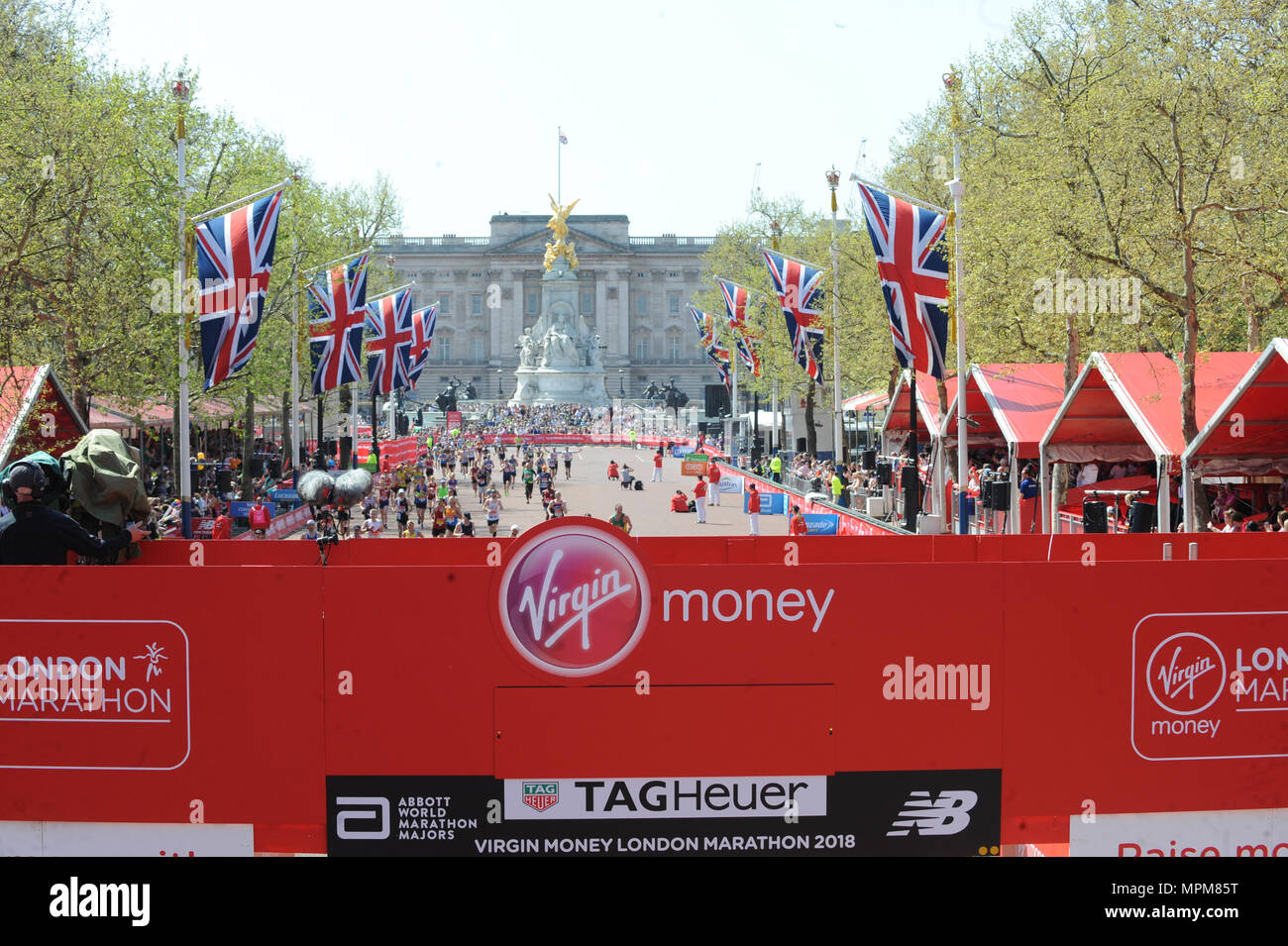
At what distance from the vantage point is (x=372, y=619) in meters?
5.98

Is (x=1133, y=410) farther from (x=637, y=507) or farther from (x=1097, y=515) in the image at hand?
(x=637, y=507)

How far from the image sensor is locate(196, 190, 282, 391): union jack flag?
75.7ft

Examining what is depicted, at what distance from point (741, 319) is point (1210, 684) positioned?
43.1 m

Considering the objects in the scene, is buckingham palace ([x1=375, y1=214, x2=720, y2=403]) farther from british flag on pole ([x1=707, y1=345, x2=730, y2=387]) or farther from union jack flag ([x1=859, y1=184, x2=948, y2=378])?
union jack flag ([x1=859, y1=184, x2=948, y2=378])

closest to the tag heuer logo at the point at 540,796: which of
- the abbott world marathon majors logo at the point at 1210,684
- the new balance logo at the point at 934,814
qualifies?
the new balance logo at the point at 934,814

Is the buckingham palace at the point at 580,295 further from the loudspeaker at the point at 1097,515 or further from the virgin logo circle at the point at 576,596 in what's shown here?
the virgin logo circle at the point at 576,596

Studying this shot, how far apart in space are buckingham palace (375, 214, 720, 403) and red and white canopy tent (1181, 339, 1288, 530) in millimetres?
134436

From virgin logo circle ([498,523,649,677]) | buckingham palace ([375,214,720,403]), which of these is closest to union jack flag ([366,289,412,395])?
virgin logo circle ([498,523,649,677])

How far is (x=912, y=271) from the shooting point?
2473 cm

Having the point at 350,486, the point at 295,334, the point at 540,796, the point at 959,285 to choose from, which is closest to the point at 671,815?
the point at 540,796

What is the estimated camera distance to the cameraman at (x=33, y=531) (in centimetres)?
680

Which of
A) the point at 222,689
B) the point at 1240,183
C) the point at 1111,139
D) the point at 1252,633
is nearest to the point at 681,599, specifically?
the point at 222,689
